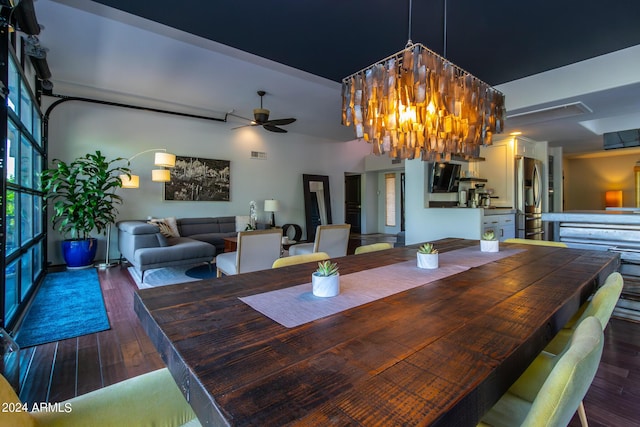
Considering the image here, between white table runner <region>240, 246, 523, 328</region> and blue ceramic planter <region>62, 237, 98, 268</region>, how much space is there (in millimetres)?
4932

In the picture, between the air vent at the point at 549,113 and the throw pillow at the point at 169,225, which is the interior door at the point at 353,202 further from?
the air vent at the point at 549,113

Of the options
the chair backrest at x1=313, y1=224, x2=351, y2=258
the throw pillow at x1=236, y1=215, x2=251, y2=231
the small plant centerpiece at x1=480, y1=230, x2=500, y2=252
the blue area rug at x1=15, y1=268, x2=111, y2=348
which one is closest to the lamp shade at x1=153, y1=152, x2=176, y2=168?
the throw pillow at x1=236, y1=215, x2=251, y2=231

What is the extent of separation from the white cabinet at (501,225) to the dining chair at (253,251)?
9.87 ft

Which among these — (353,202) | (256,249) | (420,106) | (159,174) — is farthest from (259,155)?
(420,106)

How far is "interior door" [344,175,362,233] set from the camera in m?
10.1

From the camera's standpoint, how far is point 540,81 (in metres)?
3.68

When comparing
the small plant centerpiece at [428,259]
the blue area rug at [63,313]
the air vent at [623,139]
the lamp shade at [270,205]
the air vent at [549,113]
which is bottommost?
the blue area rug at [63,313]

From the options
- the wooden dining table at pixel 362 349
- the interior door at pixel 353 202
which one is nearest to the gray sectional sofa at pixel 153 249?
the wooden dining table at pixel 362 349

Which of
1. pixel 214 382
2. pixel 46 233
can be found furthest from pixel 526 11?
pixel 46 233

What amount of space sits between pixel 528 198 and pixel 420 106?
534 centimetres

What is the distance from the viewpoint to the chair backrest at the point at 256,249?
3.11 meters

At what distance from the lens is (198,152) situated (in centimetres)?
650

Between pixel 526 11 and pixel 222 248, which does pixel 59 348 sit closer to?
pixel 222 248

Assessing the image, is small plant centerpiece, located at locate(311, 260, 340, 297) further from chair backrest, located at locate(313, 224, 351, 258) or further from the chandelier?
chair backrest, located at locate(313, 224, 351, 258)
